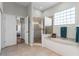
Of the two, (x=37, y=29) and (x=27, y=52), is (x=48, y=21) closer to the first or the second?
(x=37, y=29)

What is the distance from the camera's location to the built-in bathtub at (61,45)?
9.77ft

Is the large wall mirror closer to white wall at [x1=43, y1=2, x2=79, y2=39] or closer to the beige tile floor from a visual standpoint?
white wall at [x1=43, y1=2, x2=79, y2=39]

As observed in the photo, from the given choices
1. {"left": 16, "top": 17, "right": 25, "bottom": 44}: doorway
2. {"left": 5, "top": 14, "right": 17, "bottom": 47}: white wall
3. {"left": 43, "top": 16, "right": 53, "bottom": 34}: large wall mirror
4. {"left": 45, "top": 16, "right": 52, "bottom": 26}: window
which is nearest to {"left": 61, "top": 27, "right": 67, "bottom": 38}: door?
{"left": 43, "top": 16, "right": 53, "bottom": 34}: large wall mirror

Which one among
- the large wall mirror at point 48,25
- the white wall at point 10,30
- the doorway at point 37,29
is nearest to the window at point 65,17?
the large wall mirror at point 48,25

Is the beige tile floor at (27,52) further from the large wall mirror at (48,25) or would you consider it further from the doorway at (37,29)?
the large wall mirror at (48,25)

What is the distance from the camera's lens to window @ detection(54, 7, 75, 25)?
348 cm

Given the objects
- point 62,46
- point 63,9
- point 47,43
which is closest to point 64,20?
point 63,9

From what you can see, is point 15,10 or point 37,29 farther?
point 37,29

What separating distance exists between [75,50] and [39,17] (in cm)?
250

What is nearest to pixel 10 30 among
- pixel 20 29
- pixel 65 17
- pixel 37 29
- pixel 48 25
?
pixel 20 29

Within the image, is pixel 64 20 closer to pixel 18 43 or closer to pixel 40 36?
pixel 40 36

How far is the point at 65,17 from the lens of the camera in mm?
3770

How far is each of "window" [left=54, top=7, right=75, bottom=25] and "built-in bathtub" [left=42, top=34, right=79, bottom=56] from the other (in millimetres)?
697

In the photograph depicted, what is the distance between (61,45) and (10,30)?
2770 millimetres
